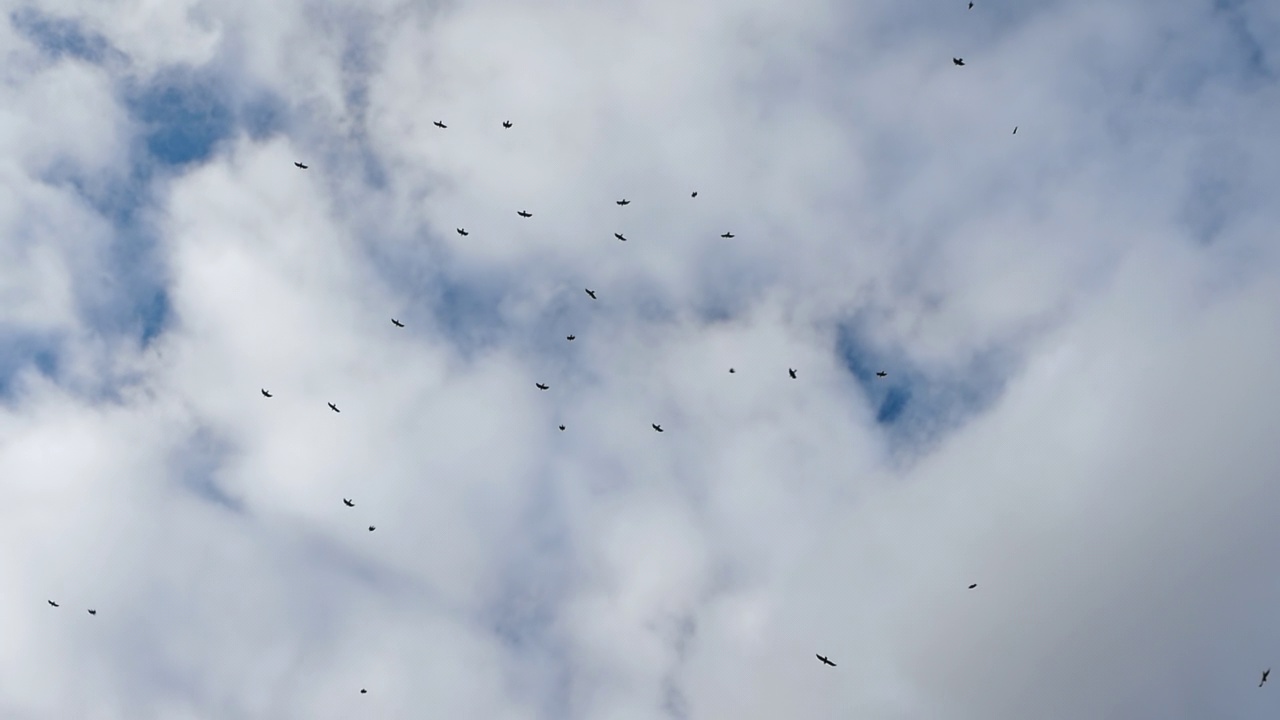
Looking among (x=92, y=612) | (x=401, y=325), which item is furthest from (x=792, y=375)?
(x=92, y=612)

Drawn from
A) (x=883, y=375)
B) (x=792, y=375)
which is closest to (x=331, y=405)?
(x=792, y=375)

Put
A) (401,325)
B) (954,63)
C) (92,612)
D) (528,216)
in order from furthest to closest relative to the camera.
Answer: (92,612) → (401,325) → (528,216) → (954,63)

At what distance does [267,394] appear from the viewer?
5069 inches

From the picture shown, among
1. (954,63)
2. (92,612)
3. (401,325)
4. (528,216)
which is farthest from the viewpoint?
(92,612)

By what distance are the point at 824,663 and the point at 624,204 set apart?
51410 mm

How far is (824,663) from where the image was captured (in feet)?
413

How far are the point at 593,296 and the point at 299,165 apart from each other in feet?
105

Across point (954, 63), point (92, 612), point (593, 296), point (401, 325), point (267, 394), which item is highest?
point (954, 63)

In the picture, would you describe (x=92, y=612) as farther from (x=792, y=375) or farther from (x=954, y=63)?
(x=954, y=63)

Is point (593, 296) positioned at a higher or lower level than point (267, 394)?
higher

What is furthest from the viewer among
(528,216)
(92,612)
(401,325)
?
(92,612)

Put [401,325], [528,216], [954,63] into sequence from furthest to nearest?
[401,325]
[528,216]
[954,63]

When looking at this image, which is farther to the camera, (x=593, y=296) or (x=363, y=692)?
(x=363, y=692)

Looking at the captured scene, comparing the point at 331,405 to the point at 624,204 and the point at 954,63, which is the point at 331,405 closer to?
the point at 624,204
